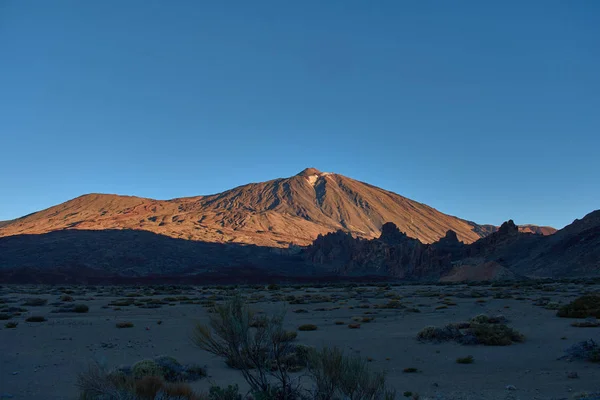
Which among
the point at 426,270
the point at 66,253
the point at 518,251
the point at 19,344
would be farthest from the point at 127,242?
the point at 19,344

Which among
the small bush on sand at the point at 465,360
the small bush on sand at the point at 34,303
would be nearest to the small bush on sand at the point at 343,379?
the small bush on sand at the point at 465,360

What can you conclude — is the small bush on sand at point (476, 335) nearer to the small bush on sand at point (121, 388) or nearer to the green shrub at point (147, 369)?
the green shrub at point (147, 369)

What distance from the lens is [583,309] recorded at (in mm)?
19250

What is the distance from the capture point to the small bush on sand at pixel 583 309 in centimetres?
1891

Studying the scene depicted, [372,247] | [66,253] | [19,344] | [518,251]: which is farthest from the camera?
[372,247]

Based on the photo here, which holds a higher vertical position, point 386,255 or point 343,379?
point 386,255

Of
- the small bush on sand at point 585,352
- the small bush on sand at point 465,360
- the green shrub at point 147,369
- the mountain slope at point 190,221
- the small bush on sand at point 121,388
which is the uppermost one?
the mountain slope at point 190,221

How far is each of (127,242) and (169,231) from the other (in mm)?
17374

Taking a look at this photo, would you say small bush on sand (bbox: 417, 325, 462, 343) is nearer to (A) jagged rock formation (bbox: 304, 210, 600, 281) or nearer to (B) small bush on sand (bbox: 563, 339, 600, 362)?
(B) small bush on sand (bbox: 563, 339, 600, 362)

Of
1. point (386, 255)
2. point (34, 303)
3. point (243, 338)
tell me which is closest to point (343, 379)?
point (243, 338)

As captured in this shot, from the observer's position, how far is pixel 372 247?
100500 mm

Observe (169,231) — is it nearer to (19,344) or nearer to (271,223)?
(271,223)

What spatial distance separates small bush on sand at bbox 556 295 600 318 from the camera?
18.9 meters

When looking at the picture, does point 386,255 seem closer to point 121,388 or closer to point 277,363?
point 277,363
